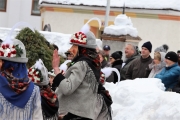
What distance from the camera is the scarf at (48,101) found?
18.5 ft

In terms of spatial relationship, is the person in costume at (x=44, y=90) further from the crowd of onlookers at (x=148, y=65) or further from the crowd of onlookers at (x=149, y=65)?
the crowd of onlookers at (x=149, y=65)

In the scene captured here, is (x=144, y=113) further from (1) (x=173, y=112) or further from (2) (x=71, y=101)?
(2) (x=71, y=101)

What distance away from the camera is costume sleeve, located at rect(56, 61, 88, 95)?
5.89 meters

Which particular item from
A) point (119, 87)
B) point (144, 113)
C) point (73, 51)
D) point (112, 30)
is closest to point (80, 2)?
point (112, 30)

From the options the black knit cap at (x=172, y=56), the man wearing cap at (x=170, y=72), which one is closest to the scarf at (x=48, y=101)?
the man wearing cap at (x=170, y=72)

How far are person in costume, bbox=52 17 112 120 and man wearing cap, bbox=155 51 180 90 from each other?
2.81 m

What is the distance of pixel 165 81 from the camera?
9.16 metres

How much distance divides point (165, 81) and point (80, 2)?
1446 centimetres

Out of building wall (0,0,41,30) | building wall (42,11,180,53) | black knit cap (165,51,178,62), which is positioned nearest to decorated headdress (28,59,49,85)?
black knit cap (165,51,178,62)

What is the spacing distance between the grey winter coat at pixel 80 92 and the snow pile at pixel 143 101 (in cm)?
137

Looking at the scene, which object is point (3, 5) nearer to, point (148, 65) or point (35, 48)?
point (148, 65)

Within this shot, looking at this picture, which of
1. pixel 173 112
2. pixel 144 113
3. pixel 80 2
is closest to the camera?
pixel 173 112

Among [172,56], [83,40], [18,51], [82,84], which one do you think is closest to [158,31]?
[172,56]

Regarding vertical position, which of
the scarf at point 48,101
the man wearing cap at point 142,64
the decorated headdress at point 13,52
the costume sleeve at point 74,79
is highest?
the decorated headdress at point 13,52
